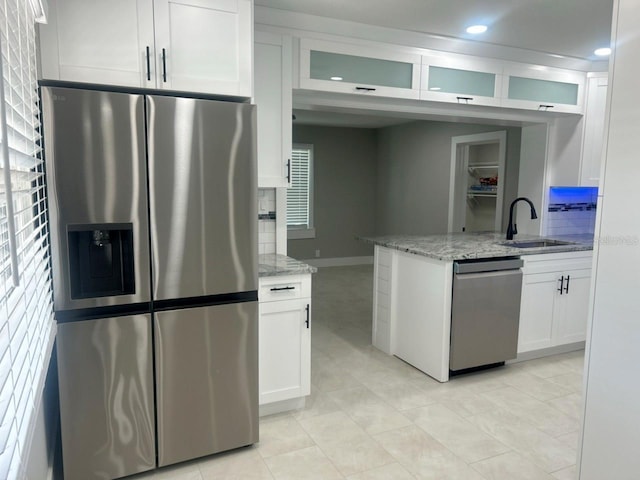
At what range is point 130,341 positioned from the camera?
2070mm

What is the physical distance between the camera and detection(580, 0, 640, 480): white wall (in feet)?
5.74

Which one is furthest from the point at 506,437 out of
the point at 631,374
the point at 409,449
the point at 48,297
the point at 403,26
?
the point at 403,26

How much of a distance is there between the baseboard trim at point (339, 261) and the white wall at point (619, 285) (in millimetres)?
5899

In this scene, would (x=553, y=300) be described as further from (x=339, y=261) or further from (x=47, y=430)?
(x=339, y=261)

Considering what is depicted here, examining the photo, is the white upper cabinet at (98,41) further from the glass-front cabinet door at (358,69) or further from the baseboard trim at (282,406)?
the baseboard trim at (282,406)

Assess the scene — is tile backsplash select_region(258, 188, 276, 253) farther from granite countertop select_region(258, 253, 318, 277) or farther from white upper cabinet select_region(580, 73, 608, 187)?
white upper cabinet select_region(580, 73, 608, 187)

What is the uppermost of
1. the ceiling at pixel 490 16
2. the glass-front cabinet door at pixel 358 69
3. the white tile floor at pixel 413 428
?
the ceiling at pixel 490 16

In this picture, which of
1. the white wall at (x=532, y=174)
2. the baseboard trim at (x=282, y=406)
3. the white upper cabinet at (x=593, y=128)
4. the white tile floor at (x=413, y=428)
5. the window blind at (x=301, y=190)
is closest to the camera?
the white tile floor at (x=413, y=428)

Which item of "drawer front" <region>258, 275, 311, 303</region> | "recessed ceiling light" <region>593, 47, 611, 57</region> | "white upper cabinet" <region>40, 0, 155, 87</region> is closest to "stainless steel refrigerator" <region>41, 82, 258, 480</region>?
"white upper cabinet" <region>40, 0, 155, 87</region>

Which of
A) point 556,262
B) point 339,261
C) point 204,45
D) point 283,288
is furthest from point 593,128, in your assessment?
point 339,261

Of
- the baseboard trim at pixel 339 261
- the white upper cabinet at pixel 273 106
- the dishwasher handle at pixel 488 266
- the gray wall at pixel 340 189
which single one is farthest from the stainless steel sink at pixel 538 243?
the baseboard trim at pixel 339 261

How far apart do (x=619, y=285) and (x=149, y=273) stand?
2.01 m

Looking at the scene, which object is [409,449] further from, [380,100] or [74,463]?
[380,100]

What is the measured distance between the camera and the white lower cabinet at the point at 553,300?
11.6 feet
